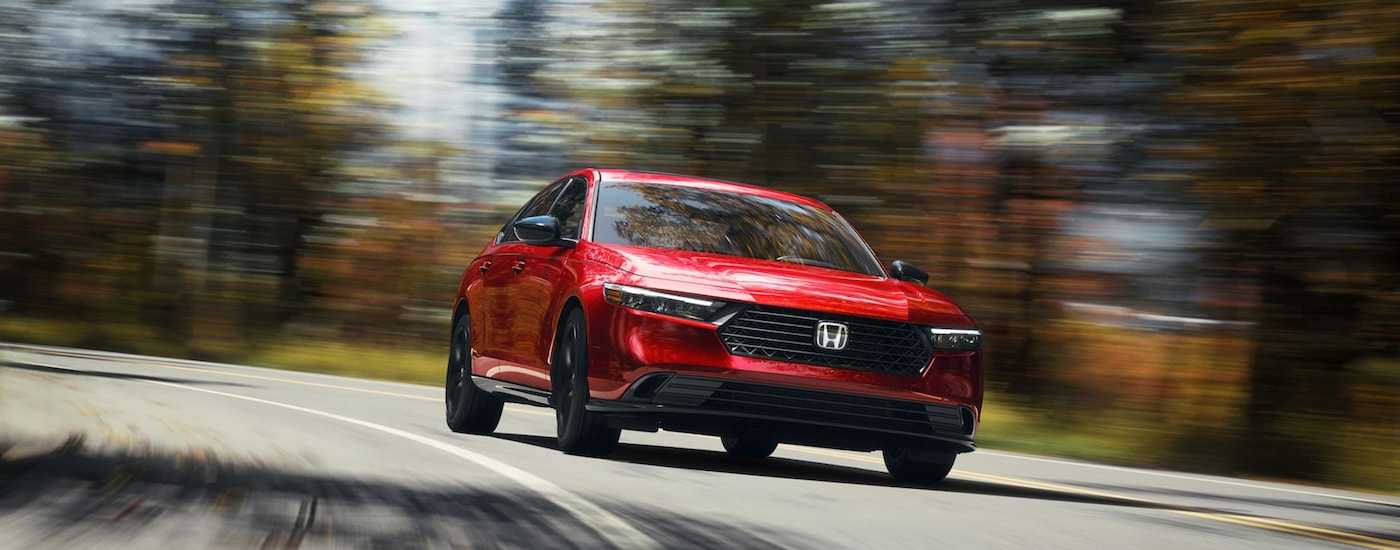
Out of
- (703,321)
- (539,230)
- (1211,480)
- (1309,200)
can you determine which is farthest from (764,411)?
(1309,200)

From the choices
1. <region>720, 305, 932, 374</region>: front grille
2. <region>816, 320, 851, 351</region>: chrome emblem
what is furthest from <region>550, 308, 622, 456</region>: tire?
<region>816, 320, 851, 351</region>: chrome emblem

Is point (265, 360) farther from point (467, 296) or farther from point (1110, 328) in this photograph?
point (467, 296)

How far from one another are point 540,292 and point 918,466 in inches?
94.2

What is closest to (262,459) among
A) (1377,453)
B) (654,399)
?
(654,399)

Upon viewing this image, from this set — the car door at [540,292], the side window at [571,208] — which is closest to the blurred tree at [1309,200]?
the side window at [571,208]

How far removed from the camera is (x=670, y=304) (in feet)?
28.1

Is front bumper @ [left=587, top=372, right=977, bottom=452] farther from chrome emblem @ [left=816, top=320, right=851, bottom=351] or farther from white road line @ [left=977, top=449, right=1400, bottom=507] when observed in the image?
white road line @ [left=977, top=449, right=1400, bottom=507]

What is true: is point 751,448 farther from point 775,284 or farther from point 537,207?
point 775,284

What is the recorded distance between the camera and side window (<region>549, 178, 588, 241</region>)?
1008 centimetres

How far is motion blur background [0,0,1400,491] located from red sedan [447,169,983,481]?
6.73 metres

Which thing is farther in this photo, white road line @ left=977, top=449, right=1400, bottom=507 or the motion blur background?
the motion blur background

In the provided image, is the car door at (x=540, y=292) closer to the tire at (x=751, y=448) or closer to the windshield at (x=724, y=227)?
the windshield at (x=724, y=227)

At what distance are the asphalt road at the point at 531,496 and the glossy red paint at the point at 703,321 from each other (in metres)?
0.54

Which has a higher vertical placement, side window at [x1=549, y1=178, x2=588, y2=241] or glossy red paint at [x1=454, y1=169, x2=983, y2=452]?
side window at [x1=549, y1=178, x2=588, y2=241]
